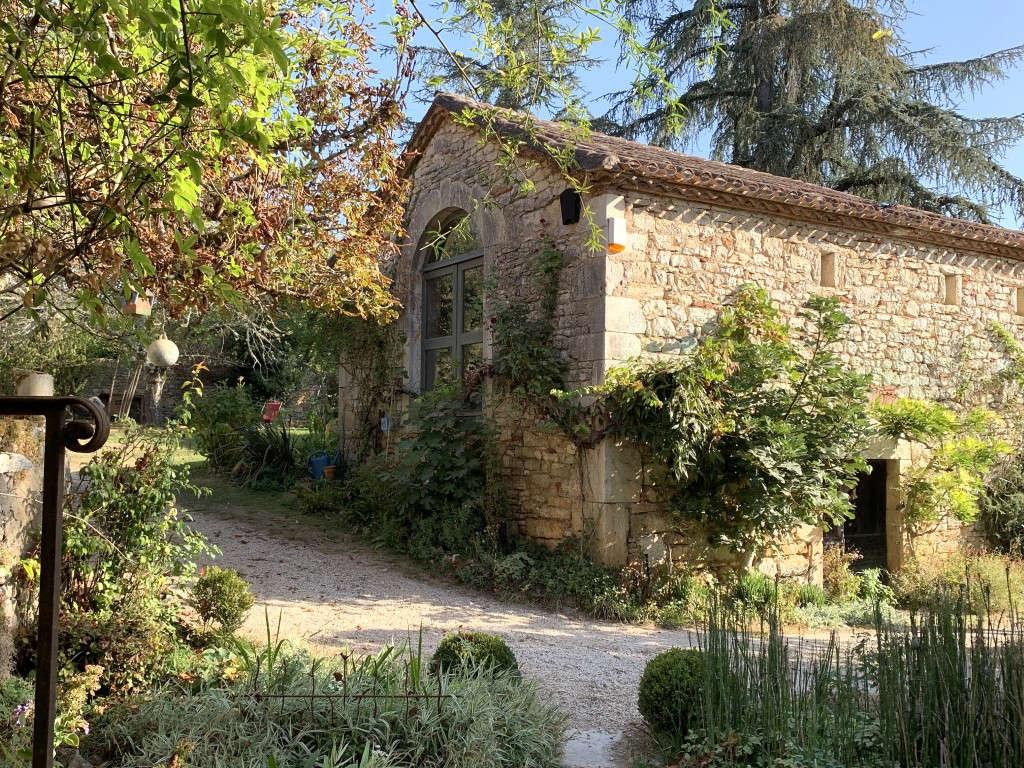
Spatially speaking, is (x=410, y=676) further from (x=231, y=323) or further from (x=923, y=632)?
(x=231, y=323)

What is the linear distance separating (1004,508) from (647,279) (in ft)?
17.8

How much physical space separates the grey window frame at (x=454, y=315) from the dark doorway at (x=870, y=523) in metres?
4.66

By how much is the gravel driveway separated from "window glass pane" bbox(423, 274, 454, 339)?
2.58 metres

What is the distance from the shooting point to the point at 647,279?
771 centimetres

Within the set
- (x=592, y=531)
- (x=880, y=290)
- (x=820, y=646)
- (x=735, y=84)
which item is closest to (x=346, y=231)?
(x=592, y=531)

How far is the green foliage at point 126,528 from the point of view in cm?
475

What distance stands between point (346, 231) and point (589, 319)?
2309 millimetres

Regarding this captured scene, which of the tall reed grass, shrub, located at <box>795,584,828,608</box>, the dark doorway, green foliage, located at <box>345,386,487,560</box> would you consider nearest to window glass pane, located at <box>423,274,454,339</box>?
green foliage, located at <box>345,386,487,560</box>

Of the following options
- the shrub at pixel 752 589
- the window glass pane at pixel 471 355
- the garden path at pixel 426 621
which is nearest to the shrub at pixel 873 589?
the shrub at pixel 752 589

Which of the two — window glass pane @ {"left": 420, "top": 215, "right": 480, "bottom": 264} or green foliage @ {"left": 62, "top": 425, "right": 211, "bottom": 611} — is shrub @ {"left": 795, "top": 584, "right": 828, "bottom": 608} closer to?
window glass pane @ {"left": 420, "top": 215, "right": 480, "bottom": 264}

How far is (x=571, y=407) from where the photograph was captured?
7648 mm

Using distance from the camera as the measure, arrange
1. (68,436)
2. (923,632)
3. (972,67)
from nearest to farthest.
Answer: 1. (68,436)
2. (923,632)
3. (972,67)

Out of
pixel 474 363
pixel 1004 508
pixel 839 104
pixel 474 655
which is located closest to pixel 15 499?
pixel 474 655

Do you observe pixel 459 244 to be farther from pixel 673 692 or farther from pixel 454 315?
pixel 673 692
